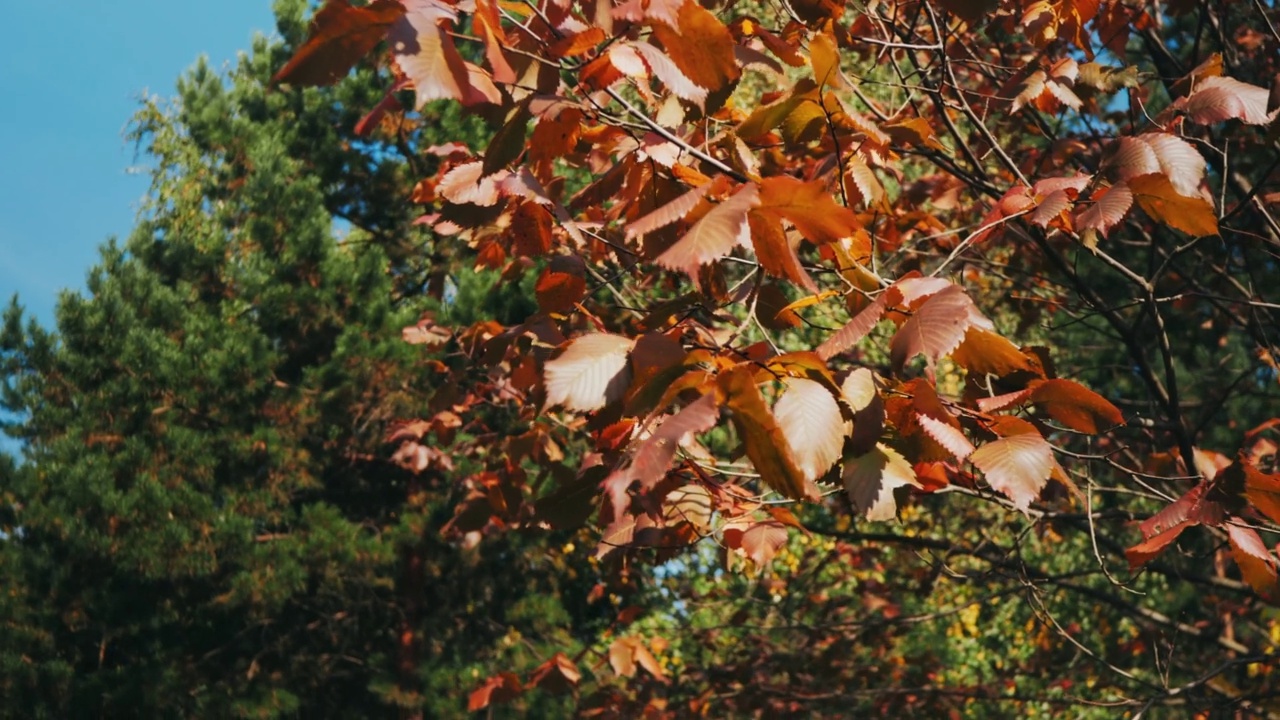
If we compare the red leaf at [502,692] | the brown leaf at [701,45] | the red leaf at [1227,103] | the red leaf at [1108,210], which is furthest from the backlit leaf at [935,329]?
the red leaf at [502,692]

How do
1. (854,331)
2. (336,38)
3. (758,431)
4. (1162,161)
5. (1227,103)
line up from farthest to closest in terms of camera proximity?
(1227,103) < (1162,161) < (854,331) < (758,431) < (336,38)

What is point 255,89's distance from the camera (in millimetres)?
11938

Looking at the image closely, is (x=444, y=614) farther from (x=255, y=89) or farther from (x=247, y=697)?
(x=255, y=89)

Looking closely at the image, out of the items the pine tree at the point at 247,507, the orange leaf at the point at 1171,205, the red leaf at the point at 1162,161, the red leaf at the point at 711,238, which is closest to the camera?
the red leaf at the point at 711,238

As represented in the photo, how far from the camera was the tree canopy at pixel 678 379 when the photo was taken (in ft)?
5.68

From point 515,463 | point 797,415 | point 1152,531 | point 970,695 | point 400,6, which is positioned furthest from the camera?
point 970,695

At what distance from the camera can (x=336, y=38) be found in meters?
1.33

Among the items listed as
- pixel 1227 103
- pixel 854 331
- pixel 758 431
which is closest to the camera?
pixel 758 431

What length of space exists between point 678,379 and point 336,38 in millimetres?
586

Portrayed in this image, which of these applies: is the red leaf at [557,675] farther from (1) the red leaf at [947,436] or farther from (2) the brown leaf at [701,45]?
(2) the brown leaf at [701,45]

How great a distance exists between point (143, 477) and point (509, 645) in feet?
10.1

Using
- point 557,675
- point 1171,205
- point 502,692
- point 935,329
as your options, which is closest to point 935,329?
point 935,329

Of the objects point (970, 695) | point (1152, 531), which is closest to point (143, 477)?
point (970, 695)

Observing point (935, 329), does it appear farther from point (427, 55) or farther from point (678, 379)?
point (427, 55)
